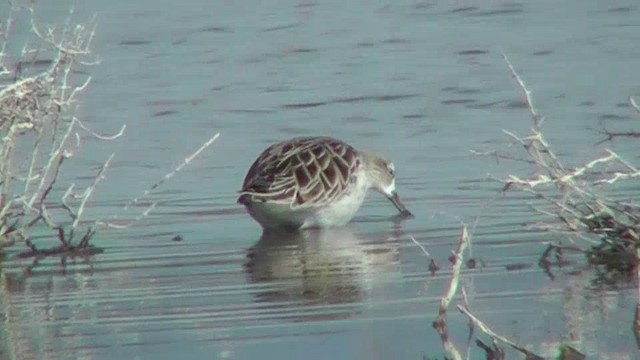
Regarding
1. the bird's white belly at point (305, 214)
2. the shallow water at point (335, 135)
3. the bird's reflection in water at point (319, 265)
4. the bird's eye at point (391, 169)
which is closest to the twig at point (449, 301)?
the shallow water at point (335, 135)

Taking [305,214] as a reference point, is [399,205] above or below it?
below

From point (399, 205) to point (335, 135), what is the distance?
9.80 feet

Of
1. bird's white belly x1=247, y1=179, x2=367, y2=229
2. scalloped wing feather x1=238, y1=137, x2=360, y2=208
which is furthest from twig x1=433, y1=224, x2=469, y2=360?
scalloped wing feather x1=238, y1=137, x2=360, y2=208

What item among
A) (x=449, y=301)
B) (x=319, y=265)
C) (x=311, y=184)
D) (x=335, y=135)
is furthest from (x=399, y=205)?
(x=449, y=301)

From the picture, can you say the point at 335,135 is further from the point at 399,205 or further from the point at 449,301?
the point at 449,301

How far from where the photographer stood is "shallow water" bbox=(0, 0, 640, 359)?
322 inches

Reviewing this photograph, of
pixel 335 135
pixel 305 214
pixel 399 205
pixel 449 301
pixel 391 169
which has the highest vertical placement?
pixel 449 301

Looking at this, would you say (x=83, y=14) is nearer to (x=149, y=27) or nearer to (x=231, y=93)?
(x=149, y=27)

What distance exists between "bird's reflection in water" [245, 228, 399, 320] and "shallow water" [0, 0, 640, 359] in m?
0.02

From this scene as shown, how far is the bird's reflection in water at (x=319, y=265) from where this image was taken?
905 centimetres

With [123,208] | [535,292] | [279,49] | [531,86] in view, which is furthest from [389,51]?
[535,292]

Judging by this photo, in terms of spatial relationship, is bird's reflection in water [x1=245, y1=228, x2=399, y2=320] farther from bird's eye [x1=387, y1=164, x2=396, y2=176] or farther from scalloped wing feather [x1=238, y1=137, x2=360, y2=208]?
bird's eye [x1=387, y1=164, x2=396, y2=176]

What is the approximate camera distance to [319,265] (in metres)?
10.1

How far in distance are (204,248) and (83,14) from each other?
962cm
